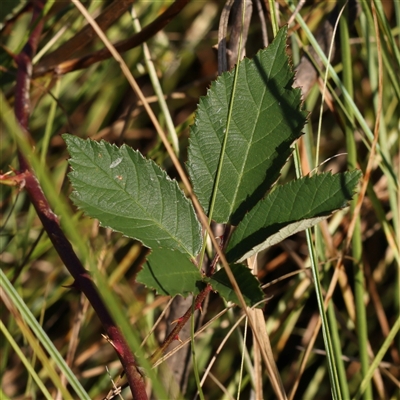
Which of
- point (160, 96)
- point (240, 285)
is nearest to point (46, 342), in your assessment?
point (240, 285)

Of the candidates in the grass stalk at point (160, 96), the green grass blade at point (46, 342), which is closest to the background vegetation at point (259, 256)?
the grass stalk at point (160, 96)

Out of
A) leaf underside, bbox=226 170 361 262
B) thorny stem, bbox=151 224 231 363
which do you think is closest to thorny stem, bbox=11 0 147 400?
thorny stem, bbox=151 224 231 363

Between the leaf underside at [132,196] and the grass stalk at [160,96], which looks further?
the grass stalk at [160,96]

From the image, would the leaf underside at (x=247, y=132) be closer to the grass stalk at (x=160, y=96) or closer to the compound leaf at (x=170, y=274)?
the compound leaf at (x=170, y=274)

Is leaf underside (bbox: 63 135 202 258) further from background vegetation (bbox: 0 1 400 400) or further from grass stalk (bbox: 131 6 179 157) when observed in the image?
Answer: grass stalk (bbox: 131 6 179 157)

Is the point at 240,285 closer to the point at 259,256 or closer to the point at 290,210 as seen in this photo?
the point at 290,210

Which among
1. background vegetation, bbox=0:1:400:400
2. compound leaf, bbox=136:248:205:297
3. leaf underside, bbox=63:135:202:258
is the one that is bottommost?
background vegetation, bbox=0:1:400:400
